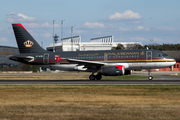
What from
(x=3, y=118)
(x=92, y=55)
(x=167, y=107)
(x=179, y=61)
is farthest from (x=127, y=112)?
(x=179, y=61)

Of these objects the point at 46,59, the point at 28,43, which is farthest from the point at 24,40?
the point at 46,59

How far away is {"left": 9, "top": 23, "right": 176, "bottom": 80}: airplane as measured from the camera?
3631 cm

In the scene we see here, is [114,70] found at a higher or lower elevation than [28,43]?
lower

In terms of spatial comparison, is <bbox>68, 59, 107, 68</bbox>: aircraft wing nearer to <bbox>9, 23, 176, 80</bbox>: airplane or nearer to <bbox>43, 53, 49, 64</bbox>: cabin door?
<bbox>9, 23, 176, 80</bbox>: airplane

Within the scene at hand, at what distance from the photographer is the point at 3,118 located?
11.5 metres

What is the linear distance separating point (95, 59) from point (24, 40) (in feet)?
38.0

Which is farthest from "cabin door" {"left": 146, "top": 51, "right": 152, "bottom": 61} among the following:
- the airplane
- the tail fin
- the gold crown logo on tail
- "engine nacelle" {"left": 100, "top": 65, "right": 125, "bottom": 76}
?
the gold crown logo on tail

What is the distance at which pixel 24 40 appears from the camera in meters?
40.5

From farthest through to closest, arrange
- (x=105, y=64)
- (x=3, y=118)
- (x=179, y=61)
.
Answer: (x=179, y=61), (x=105, y=64), (x=3, y=118)

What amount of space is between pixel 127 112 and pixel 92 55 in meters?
26.0

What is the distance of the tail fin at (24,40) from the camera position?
1590 inches

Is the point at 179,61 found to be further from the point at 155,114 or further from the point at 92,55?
the point at 155,114

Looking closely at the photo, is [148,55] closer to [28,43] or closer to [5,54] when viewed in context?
[28,43]

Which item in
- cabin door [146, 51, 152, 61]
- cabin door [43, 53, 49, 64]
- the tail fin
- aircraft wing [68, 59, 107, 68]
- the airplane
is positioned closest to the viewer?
aircraft wing [68, 59, 107, 68]
